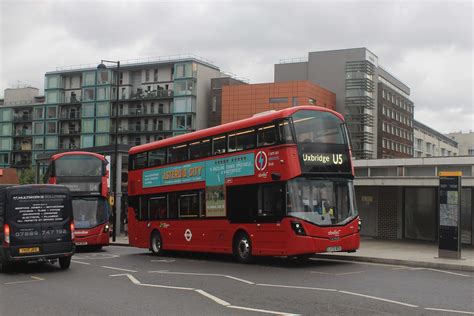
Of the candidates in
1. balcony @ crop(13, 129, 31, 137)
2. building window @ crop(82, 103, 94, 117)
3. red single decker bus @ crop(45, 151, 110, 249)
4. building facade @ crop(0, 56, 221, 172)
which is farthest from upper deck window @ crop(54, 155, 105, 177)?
balcony @ crop(13, 129, 31, 137)

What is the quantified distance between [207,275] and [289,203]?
3.12 meters

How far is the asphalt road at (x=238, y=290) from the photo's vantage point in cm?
938

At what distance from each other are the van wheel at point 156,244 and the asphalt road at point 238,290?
4982 millimetres

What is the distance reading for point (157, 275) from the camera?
14.7m

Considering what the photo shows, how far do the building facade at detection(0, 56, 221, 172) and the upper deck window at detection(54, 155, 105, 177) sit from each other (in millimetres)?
65534

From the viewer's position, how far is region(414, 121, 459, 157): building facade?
414 feet

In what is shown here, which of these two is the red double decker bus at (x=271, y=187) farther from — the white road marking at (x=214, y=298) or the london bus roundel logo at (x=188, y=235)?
the white road marking at (x=214, y=298)

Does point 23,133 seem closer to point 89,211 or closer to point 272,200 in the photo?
point 89,211

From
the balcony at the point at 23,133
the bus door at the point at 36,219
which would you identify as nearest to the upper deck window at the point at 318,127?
the bus door at the point at 36,219

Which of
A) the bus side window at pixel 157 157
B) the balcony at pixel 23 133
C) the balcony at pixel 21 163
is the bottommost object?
the bus side window at pixel 157 157

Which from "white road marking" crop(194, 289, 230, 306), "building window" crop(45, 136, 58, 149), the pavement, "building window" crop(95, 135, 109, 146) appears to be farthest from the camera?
"building window" crop(45, 136, 58, 149)

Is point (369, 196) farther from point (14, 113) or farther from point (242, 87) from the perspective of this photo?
point (14, 113)

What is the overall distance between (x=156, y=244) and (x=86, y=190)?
4.80m

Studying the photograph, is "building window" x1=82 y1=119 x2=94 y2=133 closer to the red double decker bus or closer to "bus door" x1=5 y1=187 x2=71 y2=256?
the red double decker bus
